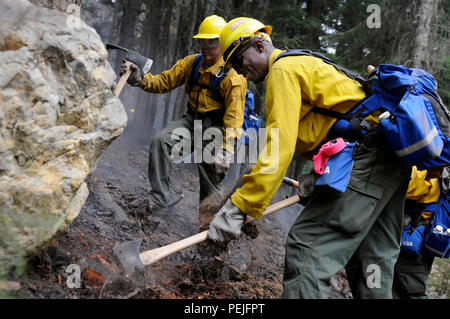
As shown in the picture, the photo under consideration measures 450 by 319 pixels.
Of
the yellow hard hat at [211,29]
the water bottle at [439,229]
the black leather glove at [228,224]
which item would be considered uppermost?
the yellow hard hat at [211,29]

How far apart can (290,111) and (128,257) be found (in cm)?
184

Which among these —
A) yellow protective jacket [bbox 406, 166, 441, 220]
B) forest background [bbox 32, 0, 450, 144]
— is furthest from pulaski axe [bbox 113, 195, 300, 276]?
forest background [bbox 32, 0, 450, 144]

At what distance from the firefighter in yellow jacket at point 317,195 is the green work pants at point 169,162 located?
2.51 meters

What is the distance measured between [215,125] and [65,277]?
3271 mm

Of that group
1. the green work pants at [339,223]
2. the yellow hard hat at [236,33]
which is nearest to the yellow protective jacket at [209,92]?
the yellow hard hat at [236,33]

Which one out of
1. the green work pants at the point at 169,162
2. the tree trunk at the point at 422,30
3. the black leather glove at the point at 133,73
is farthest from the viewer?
the tree trunk at the point at 422,30

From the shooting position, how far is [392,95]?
106 inches

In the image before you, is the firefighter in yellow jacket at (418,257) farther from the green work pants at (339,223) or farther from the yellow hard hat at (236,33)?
the yellow hard hat at (236,33)

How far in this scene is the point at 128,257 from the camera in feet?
9.77

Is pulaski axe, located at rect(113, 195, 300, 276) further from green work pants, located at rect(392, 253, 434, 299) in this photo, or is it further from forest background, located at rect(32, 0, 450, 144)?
forest background, located at rect(32, 0, 450, 144)

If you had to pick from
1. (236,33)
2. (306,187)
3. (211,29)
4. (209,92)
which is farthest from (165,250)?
(211,29)

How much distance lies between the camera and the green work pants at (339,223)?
262cm
